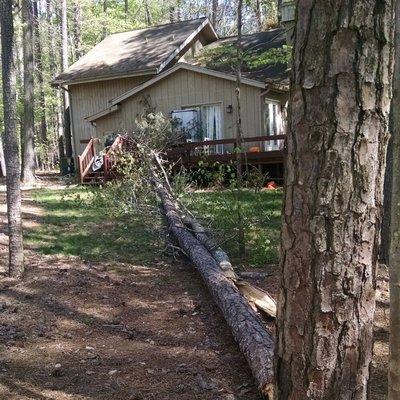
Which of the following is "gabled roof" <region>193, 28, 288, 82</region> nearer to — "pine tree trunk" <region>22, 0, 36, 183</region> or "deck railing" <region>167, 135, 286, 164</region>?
"deck railing" <region>167, 135, 286, 164</region>

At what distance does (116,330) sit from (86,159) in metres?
12.7

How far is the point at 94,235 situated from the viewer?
8805 mm

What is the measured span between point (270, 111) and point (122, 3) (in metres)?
27.7

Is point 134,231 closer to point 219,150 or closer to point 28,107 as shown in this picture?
point 219,150

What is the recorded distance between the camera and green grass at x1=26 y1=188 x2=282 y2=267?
25.0ft

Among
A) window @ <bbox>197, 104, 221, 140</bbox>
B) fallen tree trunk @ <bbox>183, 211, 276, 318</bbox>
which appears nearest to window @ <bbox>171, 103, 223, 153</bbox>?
window @ <bbox>197, 104, 221, 140</bbox>

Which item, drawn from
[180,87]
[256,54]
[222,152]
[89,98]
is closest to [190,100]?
[180,87]

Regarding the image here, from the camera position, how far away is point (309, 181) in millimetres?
1838

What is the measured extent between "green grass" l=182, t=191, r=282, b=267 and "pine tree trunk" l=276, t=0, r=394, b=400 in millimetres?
5323

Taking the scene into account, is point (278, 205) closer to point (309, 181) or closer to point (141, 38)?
point (309, 181)

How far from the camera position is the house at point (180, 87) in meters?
16.3

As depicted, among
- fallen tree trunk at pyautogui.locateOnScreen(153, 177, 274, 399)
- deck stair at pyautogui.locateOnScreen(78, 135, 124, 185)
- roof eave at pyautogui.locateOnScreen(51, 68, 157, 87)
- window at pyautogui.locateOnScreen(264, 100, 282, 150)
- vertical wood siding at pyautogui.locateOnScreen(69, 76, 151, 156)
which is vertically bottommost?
fallen tree trunk at pyautogui.locateOnScreen(153, 177, 274, 399)

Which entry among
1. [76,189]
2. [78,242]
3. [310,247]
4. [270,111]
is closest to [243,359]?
[310,247]

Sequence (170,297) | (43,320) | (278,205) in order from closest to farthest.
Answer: (43,320), (170,297), (278,205)
